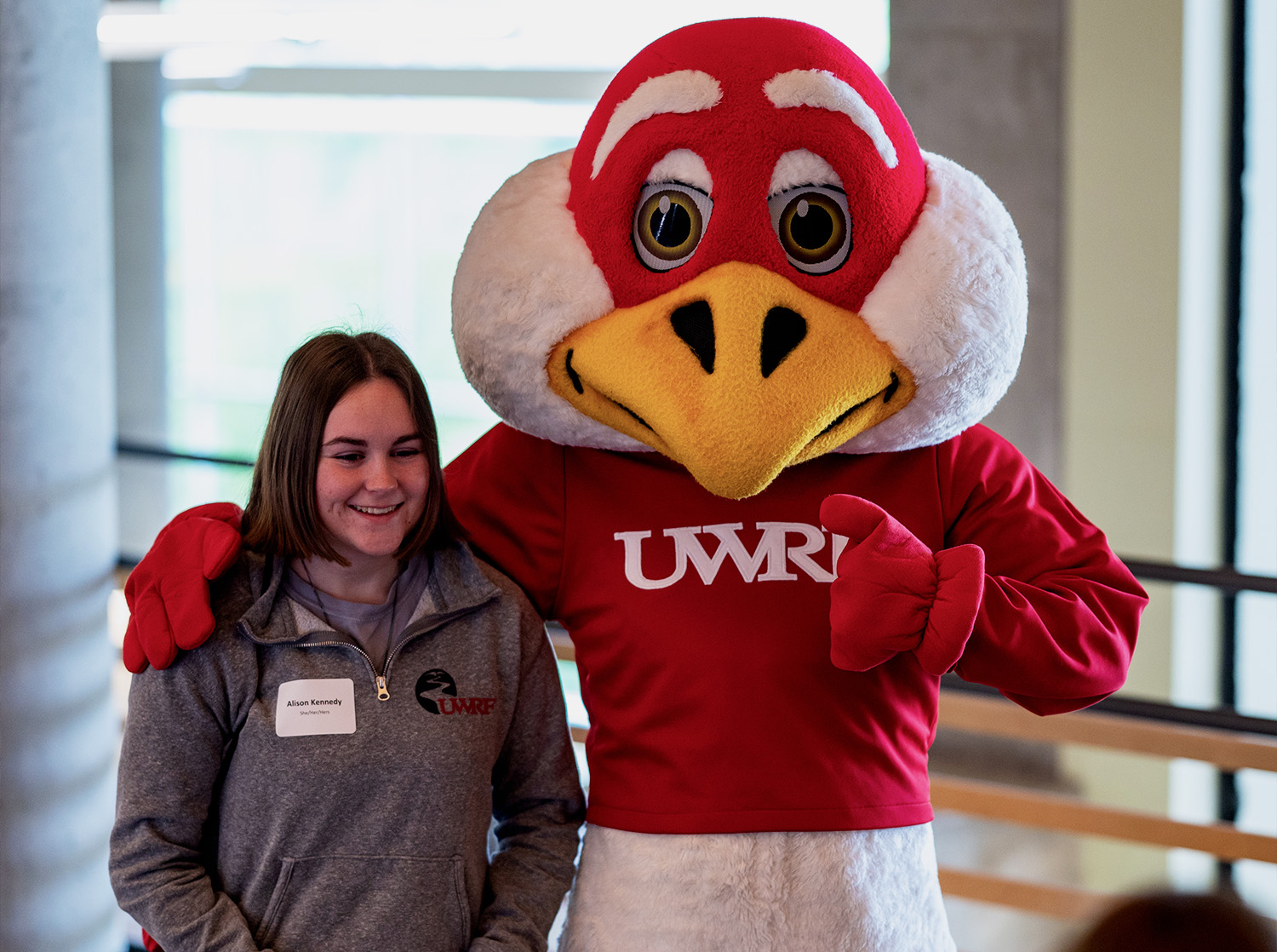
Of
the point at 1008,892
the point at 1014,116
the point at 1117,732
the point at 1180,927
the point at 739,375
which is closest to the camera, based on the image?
the point at 1180,927

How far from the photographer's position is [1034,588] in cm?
150

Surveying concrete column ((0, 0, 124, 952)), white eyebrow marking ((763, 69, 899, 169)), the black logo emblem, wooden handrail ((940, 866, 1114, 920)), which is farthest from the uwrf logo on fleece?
wooden handrail ((940, 866, 1114, 920))

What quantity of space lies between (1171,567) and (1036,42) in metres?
2.22

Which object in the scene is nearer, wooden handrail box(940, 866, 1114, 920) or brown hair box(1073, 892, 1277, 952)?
brown hair box(1073, 892, 1277, 952)

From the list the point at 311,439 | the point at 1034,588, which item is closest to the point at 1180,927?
the point at 1034,588

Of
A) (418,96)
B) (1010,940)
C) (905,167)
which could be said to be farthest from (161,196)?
(905,167)

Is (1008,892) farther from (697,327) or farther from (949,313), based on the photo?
(697,327)

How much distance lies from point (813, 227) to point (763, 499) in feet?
1.11

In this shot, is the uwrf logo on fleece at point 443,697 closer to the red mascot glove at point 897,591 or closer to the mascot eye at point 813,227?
the red mascot glove at point 897,591

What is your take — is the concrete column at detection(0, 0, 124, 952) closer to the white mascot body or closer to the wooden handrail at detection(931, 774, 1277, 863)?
the white mascot body

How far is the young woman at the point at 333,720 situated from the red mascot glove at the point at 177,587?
3 centimetres

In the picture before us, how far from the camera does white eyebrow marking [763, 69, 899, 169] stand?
1.46m

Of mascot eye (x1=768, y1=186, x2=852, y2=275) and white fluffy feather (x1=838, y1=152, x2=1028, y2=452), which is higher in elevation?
mascot eye (x1=768, y1=186, x2=852, y2=275)

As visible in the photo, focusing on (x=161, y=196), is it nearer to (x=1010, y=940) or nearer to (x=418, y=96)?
(x=418, y=96)
